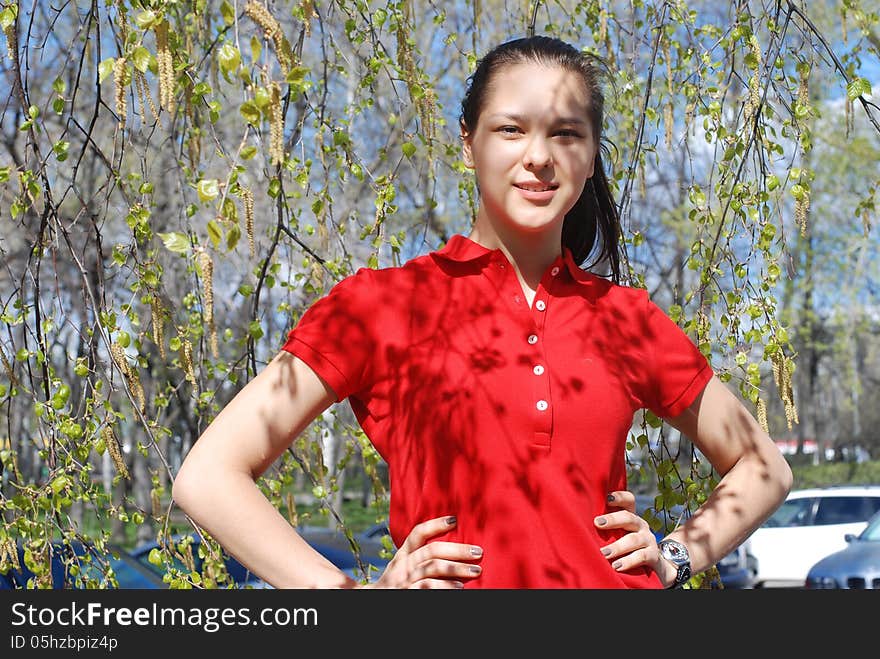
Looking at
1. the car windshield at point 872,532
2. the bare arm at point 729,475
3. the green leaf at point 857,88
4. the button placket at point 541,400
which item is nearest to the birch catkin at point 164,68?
the button placket at point 541,400

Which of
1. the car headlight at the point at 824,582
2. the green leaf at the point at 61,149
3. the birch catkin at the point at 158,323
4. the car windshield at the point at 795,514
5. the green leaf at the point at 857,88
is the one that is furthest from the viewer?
the car windshield at the point at 795,514

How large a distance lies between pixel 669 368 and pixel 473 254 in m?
0.33

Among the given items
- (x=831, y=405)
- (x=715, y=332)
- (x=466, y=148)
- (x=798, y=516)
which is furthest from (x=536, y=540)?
(x=831, y=405)

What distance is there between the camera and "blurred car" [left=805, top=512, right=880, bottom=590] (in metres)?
7.60

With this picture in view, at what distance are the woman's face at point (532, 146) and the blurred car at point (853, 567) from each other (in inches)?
263

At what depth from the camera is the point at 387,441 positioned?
142cm

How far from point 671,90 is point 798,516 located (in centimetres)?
824

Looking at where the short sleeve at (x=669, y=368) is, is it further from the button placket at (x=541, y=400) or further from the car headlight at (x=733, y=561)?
the car headlight at (x=733, y=561)

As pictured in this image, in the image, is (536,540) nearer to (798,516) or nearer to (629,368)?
(629,368)

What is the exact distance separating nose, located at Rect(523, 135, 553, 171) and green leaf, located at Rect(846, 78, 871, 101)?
3.46ft

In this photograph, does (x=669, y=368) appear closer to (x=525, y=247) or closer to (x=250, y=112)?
(x=525, y=247)

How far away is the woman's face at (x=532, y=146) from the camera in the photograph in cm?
149

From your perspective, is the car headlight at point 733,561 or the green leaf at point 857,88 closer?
the green leaf at point 857,88

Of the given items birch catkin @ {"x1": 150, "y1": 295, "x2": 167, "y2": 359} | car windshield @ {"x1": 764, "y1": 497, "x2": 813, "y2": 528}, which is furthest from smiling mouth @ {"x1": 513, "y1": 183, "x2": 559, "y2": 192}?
car windshield @ {"x1": 764, "y1": 497, "x2": 813, "y2": 528}
